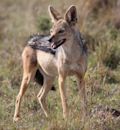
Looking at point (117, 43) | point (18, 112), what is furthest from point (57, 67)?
point (117, 43)

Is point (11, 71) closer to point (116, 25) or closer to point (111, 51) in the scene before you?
point (111, 51)

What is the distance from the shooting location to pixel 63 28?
33.2ft

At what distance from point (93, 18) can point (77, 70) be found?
831 cm

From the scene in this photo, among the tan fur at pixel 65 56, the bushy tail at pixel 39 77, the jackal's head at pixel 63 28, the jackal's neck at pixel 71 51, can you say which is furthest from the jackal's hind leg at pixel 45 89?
the jackal's head at pixel 63 28

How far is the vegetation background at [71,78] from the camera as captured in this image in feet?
32.0

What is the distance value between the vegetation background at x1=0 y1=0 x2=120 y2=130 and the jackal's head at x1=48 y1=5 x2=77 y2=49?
105 cm

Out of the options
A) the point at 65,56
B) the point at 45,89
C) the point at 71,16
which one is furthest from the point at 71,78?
the point at 71,16

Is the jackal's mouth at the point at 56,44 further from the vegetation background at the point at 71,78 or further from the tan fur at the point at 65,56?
the vegetation background at the point at 71,78

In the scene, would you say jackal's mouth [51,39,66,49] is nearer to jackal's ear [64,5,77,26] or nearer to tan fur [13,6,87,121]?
tan fur [13,6,87,121]

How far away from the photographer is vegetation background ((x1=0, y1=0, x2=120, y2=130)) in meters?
9.76

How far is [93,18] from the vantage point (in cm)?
1847

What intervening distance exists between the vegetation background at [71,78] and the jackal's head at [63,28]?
105 cm

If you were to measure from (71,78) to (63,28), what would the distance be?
2612 millimetres

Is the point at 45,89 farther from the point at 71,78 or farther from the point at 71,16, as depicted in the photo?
the point at 71,16
